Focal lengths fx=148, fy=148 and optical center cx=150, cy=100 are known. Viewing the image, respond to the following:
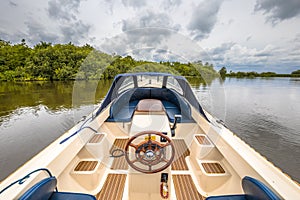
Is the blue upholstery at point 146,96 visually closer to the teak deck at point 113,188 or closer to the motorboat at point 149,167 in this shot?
the motorboat at point 149,167

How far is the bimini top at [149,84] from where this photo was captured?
9.43 ft

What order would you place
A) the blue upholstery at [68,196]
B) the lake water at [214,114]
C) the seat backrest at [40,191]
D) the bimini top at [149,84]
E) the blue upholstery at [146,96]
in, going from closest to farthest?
the seat backrest at [40,191] → the blue upholstery at [68,196] → the blue upholstery at [146,96] → the bimini top at [149,84] → the lake water at [214,114]

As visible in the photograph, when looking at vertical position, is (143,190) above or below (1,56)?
below

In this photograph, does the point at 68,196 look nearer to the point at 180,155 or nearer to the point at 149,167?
the point at 149,167

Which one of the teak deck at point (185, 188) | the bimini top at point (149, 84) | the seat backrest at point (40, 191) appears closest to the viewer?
the seat backrest at point (40, 191)

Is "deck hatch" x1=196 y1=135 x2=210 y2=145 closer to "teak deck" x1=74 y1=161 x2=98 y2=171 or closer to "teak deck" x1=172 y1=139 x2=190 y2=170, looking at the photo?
"teak deck" x1=172 y1=139 x2=190 y2=170

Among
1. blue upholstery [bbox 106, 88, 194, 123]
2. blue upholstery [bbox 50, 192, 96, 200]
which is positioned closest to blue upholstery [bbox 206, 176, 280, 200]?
blue upholstery [bbox 50, 192, 96, 200]

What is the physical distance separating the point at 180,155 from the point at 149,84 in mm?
→ 2224

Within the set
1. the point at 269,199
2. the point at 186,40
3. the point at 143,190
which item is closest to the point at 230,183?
the point at 269,199

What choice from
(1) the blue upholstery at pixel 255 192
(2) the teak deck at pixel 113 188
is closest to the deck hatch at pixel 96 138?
(2) the teak deck at pixel 113 188

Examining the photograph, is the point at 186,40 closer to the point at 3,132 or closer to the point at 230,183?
the point at 230,183

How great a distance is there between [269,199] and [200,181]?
2.92ft

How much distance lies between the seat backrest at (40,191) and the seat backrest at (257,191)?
1322 mm

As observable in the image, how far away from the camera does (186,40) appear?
2207 mm
